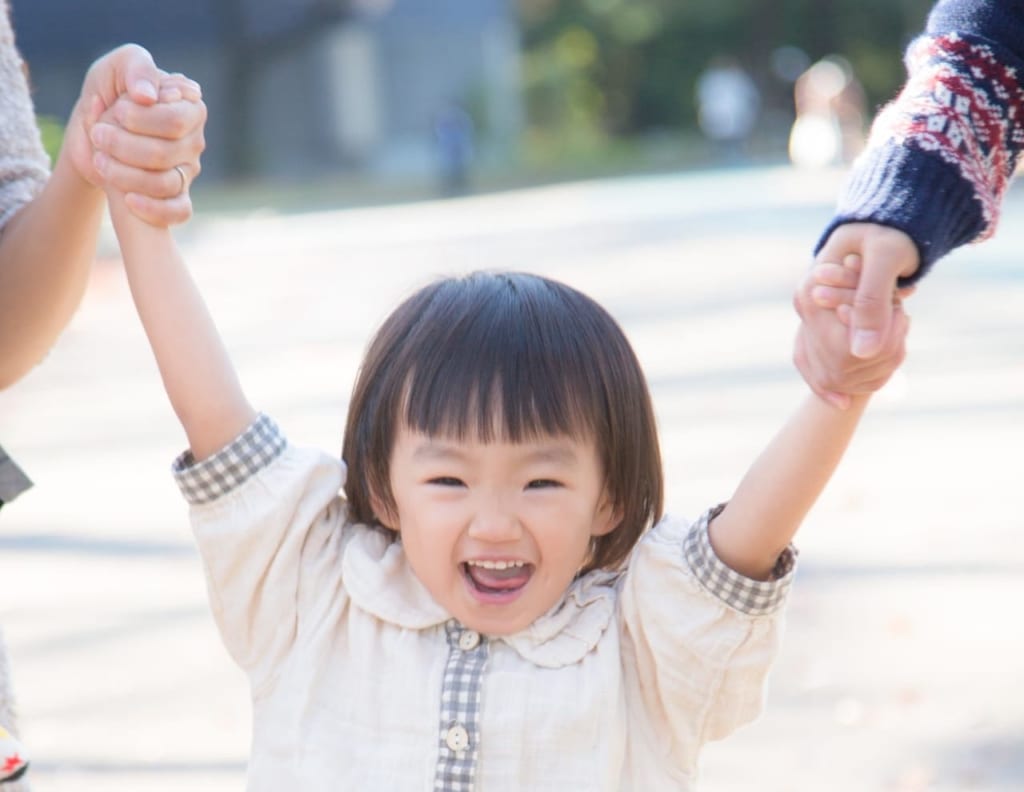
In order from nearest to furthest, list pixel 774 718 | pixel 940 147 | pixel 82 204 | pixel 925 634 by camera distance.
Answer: pixel 940 147 → pixel 82 204 → pixel 774 718 → pixel 925 634

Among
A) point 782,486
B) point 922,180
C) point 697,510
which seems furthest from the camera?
point 697,510

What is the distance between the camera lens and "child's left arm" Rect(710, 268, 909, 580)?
5.96ft

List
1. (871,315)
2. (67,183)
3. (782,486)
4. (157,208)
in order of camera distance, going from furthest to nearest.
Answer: (67,183) < (157,208) < (782,486) < (871,315)

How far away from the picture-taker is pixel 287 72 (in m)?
28.1

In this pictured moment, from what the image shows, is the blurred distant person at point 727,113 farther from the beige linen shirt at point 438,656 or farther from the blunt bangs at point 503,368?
the beige linen shirt at point 438,656

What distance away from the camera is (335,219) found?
19.0 m

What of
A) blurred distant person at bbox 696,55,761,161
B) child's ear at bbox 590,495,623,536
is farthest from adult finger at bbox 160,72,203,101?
blurred distant person at bbox 696,55,761,161

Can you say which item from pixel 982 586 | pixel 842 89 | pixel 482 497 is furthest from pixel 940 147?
pixel 842 89

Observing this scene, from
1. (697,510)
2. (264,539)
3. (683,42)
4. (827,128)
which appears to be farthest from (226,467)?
(683,42)

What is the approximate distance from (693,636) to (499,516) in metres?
0.26

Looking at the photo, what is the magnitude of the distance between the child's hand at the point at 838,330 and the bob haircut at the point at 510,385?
37cm

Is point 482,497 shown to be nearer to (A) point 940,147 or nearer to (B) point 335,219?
(A) point 940,147

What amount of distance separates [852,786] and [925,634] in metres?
0.97

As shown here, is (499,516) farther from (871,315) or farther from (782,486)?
(871,315)
